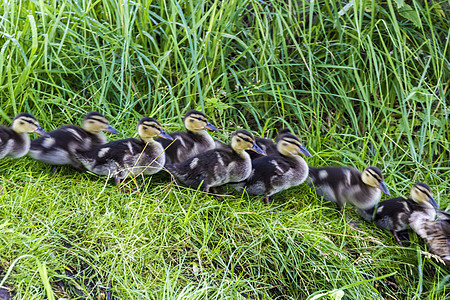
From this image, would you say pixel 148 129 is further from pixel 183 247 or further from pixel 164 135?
pixel 183 247

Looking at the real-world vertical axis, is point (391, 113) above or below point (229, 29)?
below

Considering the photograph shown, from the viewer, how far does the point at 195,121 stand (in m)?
3.84

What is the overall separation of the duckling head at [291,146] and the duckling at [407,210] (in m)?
0.67

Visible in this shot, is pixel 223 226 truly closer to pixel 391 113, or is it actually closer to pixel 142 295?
pixel 142 295

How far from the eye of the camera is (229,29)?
15.1ft

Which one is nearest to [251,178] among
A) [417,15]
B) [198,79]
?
[198,79]

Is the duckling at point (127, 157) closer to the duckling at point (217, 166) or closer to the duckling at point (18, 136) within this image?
the duckling at point (217, 166)

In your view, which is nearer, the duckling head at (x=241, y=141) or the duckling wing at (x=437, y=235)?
the duckling wing at (x=437, y=235)

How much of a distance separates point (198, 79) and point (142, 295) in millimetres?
2061

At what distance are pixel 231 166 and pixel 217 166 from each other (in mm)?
97

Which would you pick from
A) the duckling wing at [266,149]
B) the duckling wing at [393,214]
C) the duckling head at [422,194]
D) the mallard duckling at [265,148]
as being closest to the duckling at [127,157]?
the mallard duckling at [265,148]

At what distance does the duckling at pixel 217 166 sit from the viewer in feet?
11.5

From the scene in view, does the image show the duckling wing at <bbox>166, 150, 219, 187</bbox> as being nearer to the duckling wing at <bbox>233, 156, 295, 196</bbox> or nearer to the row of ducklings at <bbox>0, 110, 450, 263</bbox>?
the row of ducklings at <bbox>0, 110, 450, 263</bbox>

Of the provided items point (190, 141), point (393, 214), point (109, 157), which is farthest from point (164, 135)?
point (393, 214)
